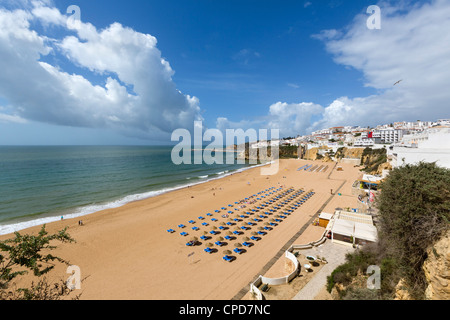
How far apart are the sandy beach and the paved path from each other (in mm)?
2126

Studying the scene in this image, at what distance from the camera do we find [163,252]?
14.9m

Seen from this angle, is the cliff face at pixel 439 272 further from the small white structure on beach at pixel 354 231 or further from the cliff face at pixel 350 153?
the cliff face at pixel 350 153

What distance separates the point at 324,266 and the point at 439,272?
6.99 m

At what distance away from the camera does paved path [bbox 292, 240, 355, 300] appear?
9562 millimetres

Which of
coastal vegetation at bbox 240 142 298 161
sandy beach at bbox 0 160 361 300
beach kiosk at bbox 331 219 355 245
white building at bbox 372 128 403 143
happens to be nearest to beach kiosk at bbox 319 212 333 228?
sandy beach at bbox 0 160 361 300

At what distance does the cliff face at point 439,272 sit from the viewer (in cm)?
541

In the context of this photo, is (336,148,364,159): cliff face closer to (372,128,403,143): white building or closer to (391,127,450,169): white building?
(372,128,403,143): white building

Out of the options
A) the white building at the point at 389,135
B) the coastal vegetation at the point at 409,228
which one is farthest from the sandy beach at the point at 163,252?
the white building at the point at 389,135

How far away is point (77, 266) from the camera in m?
13.4

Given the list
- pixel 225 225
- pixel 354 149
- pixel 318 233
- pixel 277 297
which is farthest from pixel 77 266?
pixel 354 149

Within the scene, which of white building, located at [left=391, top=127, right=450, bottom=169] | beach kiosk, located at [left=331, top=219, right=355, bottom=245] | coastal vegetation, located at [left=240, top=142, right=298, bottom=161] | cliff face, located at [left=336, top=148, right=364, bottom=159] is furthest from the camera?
coastal vegetation, located at [left=240, top=142, right=298, bottom=161]
